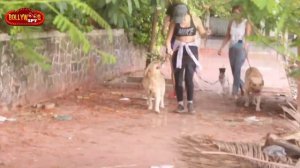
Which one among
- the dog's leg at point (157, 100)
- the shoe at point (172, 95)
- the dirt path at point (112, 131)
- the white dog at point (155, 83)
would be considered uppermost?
the white dog at point (155, 83)

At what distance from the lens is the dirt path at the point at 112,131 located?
21.4 feet

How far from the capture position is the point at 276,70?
1802 cm

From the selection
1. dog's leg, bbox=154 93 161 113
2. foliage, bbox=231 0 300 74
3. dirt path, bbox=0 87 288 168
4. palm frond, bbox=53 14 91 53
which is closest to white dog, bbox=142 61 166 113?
dog's leg, bbox=154 93 161 113

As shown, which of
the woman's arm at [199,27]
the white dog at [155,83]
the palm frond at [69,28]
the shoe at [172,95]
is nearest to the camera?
the palm frond at [69,28]

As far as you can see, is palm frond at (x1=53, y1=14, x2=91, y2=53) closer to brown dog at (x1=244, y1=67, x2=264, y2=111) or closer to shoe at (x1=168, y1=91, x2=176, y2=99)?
brown dog at (x1=244, y1=67, x2=264, y2=111)

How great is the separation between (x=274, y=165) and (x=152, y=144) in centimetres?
293

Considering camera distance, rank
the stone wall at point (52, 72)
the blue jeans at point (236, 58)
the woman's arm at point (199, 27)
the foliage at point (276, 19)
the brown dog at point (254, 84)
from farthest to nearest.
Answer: the blue jeans at point (236, 58)
the brown dog at point (254, 84)
the woman's arm at point (199, 27)
the stone wall at point (52, 72)
the foliage at point (276, 19)

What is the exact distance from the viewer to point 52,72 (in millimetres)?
10477

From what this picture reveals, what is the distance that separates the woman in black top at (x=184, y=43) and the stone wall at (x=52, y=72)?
95 cm

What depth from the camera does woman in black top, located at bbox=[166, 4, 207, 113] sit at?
9.23 m

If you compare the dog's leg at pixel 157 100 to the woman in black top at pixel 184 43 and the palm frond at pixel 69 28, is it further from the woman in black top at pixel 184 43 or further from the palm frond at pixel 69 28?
the palm frond at pixel 69 28

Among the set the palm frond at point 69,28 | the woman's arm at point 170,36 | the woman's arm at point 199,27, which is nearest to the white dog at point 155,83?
the woman's arm at point 170,36

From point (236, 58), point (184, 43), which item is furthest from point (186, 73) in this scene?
point (236, 58)

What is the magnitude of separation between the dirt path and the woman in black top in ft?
2.45
